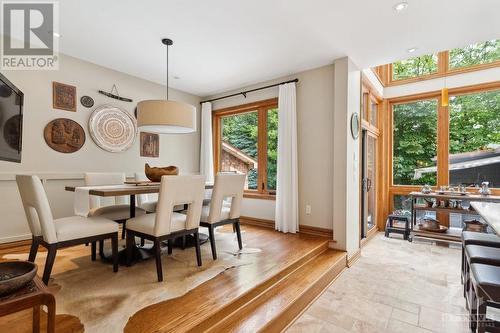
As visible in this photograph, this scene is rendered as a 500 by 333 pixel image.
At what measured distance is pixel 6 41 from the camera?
3.03m

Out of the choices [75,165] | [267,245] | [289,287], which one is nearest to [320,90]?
[267,245]

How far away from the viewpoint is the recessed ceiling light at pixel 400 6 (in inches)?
88.9

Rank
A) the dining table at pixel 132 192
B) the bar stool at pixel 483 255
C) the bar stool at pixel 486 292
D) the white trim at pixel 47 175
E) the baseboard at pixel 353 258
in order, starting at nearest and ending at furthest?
1. the bar stool at pixel 486 292
2. the bar stool at pixel 483 255
3. the dining table at pixel 132 192
4. the white trim at pixel 47 175
5. the baseboard at pixel 353 258

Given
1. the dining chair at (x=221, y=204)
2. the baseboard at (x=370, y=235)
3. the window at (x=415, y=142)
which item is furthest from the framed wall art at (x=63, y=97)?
the window at (x=415, y=142)

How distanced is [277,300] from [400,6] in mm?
2818

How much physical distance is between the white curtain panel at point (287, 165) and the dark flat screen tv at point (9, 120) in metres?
3.04

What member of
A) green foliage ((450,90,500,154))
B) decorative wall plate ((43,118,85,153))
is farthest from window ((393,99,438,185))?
decorative wall plate ((43,118,85,153))

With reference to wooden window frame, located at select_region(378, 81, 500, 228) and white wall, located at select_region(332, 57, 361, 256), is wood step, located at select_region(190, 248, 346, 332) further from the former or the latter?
wooden window frame, located at select_region(378, 81, 500, 228)

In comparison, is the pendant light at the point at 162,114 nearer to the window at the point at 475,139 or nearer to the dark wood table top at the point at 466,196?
the dark wood table top at the point at 466,196

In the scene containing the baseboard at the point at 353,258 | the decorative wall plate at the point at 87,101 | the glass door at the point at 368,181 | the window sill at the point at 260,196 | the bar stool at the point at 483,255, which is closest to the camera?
the bar stool at the point at 483,255

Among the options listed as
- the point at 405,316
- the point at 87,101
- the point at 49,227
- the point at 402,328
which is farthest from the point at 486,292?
the point at 87,101

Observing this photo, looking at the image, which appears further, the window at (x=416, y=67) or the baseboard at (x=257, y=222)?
the window at (x=416, y=67)

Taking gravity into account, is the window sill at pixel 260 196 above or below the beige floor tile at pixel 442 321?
above

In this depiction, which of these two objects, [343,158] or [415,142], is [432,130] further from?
[343,158]
